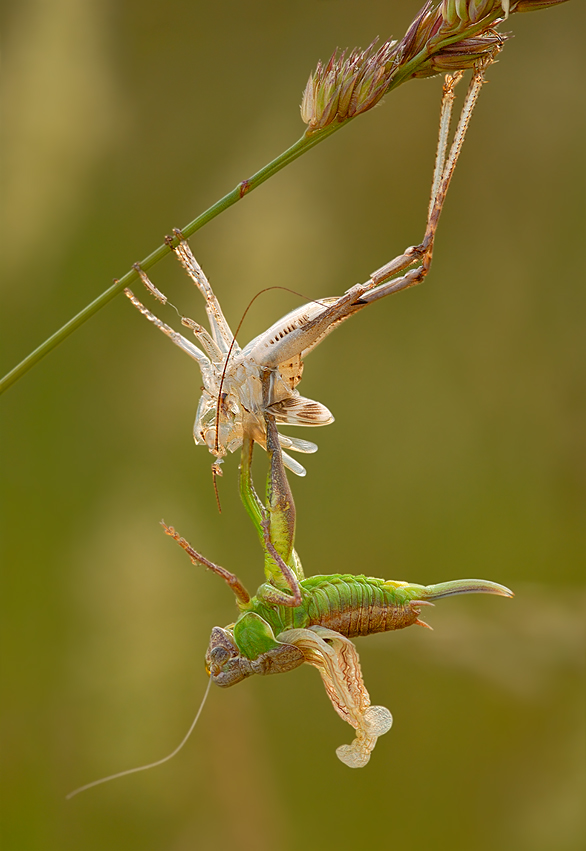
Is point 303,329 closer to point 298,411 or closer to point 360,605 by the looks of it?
point 298,411

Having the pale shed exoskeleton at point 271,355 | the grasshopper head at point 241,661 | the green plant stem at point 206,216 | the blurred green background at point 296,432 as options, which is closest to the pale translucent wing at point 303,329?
the pale shed exoskeleton at point 271,355

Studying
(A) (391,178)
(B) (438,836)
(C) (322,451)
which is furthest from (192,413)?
(B) (438,836)

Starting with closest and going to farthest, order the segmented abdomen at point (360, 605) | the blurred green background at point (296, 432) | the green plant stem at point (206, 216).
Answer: the green plant stem at point (206, 216) < the segmented abdomen at point (360, 605) < the blurred green background at point (296, 432)

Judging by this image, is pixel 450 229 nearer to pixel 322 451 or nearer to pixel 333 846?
pixel 322 451

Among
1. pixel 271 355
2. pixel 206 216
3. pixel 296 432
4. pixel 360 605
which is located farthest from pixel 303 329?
pixel 296 432

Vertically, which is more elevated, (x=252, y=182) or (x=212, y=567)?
(x=252, y=182)

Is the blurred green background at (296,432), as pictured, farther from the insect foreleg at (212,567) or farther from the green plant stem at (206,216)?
the green plant stem at (206,216)
